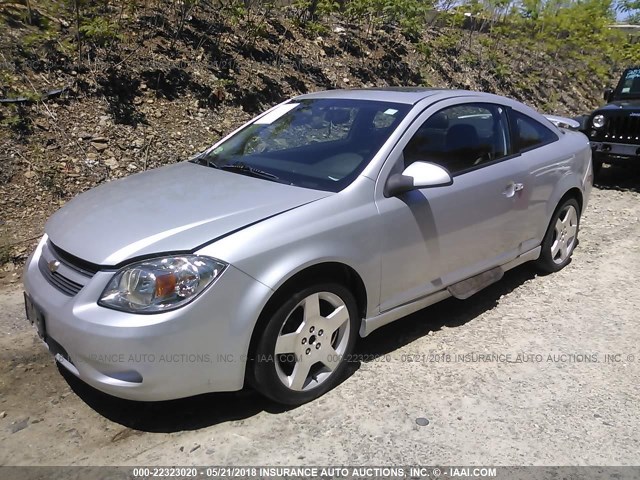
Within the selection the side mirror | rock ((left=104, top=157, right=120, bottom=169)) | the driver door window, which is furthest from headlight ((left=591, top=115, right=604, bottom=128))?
rock ((left=104, top=157, right=120, bottom=169))

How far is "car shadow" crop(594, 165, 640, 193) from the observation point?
8758 millimetres

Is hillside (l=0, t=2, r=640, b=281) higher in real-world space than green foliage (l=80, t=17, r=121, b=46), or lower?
lower

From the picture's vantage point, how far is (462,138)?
13.4ft

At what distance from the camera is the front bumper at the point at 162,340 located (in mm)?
2654

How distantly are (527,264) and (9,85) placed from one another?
5864 mm

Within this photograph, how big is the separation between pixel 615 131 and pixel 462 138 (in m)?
5.48

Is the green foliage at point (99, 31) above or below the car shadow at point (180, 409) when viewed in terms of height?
above

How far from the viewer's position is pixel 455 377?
11.8ft

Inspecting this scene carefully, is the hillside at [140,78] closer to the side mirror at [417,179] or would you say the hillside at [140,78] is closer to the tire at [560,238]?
the side mirror at [417,179]

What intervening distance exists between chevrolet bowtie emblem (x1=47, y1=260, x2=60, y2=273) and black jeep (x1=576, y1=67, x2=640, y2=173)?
25.7 feet

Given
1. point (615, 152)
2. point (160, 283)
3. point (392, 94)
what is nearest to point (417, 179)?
point (392, 94)

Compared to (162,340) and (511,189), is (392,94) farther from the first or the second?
(162,340)

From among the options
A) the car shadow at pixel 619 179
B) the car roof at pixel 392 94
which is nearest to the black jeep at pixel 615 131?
the car shadow at pixel 619 179

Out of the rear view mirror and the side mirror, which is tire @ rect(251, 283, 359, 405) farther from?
the rear view mirror
